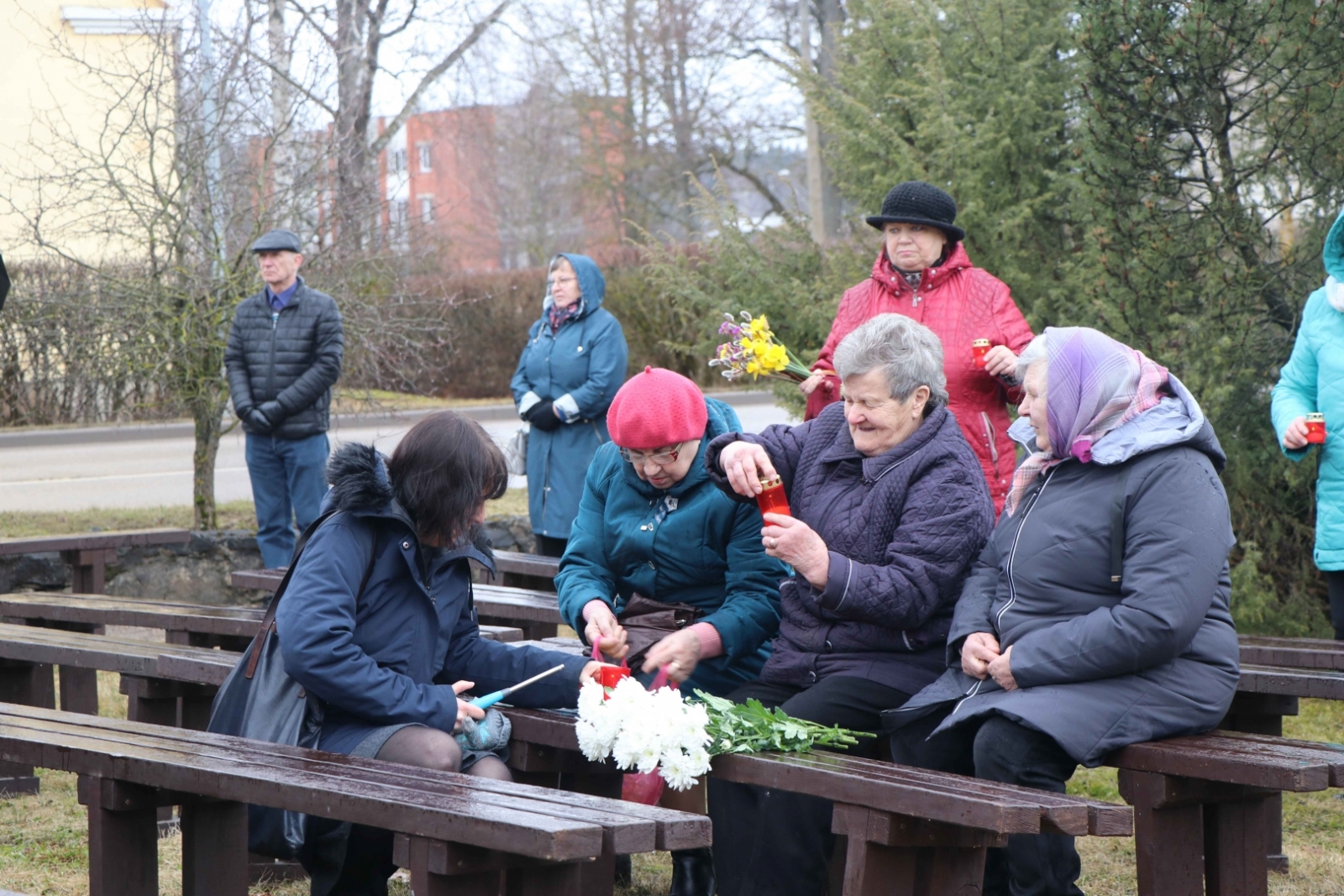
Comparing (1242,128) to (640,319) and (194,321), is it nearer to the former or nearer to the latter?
(194,321)

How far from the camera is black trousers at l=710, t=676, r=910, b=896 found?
340cm

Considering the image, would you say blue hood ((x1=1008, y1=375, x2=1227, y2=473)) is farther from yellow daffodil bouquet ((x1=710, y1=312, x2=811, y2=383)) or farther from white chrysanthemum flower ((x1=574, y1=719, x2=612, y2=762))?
yellow daffodil bouquet ((x1=710, y1=312, x2=811, y2=383))

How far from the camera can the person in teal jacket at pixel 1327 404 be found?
4609 mm

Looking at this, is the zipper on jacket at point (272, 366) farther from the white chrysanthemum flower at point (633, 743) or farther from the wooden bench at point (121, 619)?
the white chrysanthemum flower at point (633, 743)

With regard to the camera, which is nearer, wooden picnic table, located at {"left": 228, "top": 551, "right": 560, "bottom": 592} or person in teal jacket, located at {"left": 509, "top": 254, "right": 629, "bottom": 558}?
wooden picnic table, located at {"left": 228, "top": 551, "right": 560, "bottom": 592}

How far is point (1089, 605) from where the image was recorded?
3316mm

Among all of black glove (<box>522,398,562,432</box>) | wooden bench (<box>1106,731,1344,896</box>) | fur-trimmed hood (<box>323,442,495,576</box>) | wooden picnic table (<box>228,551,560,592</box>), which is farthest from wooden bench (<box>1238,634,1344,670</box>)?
black glove (<box>522,398,562,432</box>)

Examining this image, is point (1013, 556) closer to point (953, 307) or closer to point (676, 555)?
point (676, 555)

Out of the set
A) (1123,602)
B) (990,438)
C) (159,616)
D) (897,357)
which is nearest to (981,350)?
(990,438)

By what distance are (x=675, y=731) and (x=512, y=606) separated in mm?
2364

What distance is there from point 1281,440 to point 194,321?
6800mm

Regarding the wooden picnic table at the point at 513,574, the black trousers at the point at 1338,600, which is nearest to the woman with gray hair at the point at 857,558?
the black trousers at the point at 1338,600

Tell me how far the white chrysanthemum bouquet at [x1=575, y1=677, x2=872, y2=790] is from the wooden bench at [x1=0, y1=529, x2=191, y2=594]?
4.66 meters

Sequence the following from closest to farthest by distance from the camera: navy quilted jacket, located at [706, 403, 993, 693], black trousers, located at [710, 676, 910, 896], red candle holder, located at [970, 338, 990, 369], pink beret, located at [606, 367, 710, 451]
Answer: black trousers, located at [710, 676, 910, 896]
navy quilted jacket, located at [706, 403, 993, 693]
pink beret, located at [606, 367, 710, 451]
red candle holder, located at [970, 338, 990, 369]
